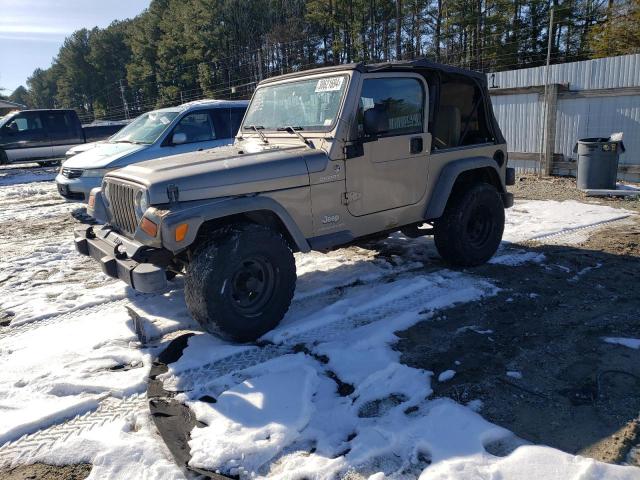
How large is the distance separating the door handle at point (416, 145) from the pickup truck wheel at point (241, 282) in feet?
5.54

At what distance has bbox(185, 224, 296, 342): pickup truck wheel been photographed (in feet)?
12.0

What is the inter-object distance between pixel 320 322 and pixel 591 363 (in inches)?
81.3

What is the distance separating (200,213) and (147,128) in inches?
240

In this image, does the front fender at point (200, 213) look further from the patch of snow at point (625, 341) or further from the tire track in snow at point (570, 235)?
the tire track in snow at point (570, 235)

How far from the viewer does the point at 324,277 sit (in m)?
5.39

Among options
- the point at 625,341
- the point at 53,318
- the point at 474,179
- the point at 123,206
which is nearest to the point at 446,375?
the point at 625,341

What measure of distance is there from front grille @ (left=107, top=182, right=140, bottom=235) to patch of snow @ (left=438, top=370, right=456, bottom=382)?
A: 2603 millimetres

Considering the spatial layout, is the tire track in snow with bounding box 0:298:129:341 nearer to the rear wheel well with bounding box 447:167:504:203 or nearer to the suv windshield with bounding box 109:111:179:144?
the rear wheel well with bounding box 447:167:504:203

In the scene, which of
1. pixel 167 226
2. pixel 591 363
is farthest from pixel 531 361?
pixel 167 226

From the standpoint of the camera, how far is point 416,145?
191 inches

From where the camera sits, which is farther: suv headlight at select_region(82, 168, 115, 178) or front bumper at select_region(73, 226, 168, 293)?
suv headlight at select_region(82, 168, 115, 178)

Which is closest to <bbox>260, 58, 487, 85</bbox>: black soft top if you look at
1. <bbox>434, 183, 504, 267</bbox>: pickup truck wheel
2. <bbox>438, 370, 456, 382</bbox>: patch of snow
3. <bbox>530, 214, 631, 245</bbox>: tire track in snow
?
<bbox>434, 183, 504, 267</bbox>: pickup truck wheel

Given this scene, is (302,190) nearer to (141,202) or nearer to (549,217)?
(141,202)

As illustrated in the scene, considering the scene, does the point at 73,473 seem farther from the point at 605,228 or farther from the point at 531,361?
the point at 605,228
